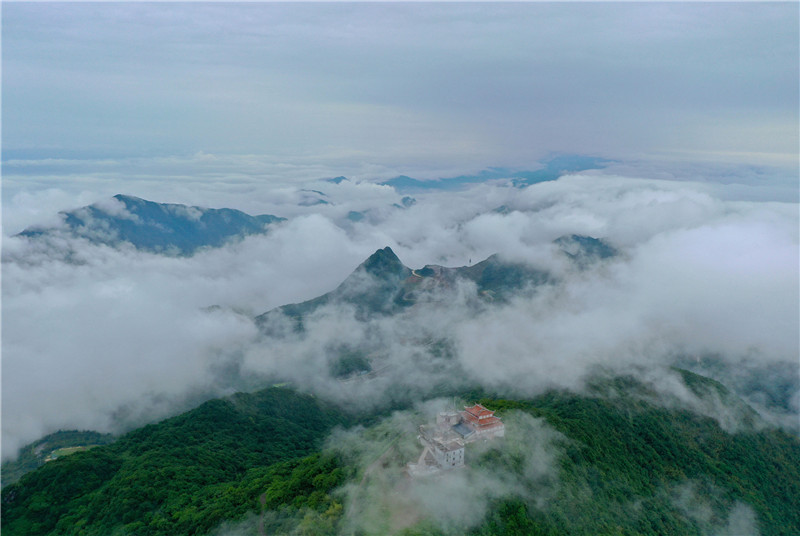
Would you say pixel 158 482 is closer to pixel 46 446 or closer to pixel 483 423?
pixel 483 423

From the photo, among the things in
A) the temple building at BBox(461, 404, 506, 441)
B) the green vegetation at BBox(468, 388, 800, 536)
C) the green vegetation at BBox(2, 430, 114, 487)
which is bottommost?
the green vegetation at BBox(2, 430, 114, 487)

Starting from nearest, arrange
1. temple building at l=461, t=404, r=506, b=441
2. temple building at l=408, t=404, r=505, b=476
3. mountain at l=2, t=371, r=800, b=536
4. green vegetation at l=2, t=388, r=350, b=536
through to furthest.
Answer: mountain at l=2, t=371, r=800, b=536 < temple building at l=408, t=404, r=505, b=476 < green vegetation at l=2, t=388, r=350, b=536 < temple building at l=461, t=404, r=506, b=441

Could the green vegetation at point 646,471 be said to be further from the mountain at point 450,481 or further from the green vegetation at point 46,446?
the green vegetation at point 46,446

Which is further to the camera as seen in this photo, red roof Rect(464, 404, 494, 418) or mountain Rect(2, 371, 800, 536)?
red roof Rect(464, 404, 494, 418)

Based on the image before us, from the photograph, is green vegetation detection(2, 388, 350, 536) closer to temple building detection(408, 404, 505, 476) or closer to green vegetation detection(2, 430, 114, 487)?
temple building detection(408, 404, 505, 476)

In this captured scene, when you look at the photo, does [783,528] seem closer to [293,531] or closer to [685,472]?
[685,472]

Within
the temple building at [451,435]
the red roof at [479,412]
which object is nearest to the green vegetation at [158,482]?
the temple building at [451,435]

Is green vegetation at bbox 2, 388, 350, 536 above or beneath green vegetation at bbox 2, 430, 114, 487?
above

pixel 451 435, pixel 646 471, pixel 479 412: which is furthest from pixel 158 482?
pixel 646 471

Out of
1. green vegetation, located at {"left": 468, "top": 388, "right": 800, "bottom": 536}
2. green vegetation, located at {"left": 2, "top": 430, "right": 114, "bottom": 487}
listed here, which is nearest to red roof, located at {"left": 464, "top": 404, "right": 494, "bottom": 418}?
green vegetation, located at {"left": 468, "top": 388, "right": 800, "bottom": 536}
